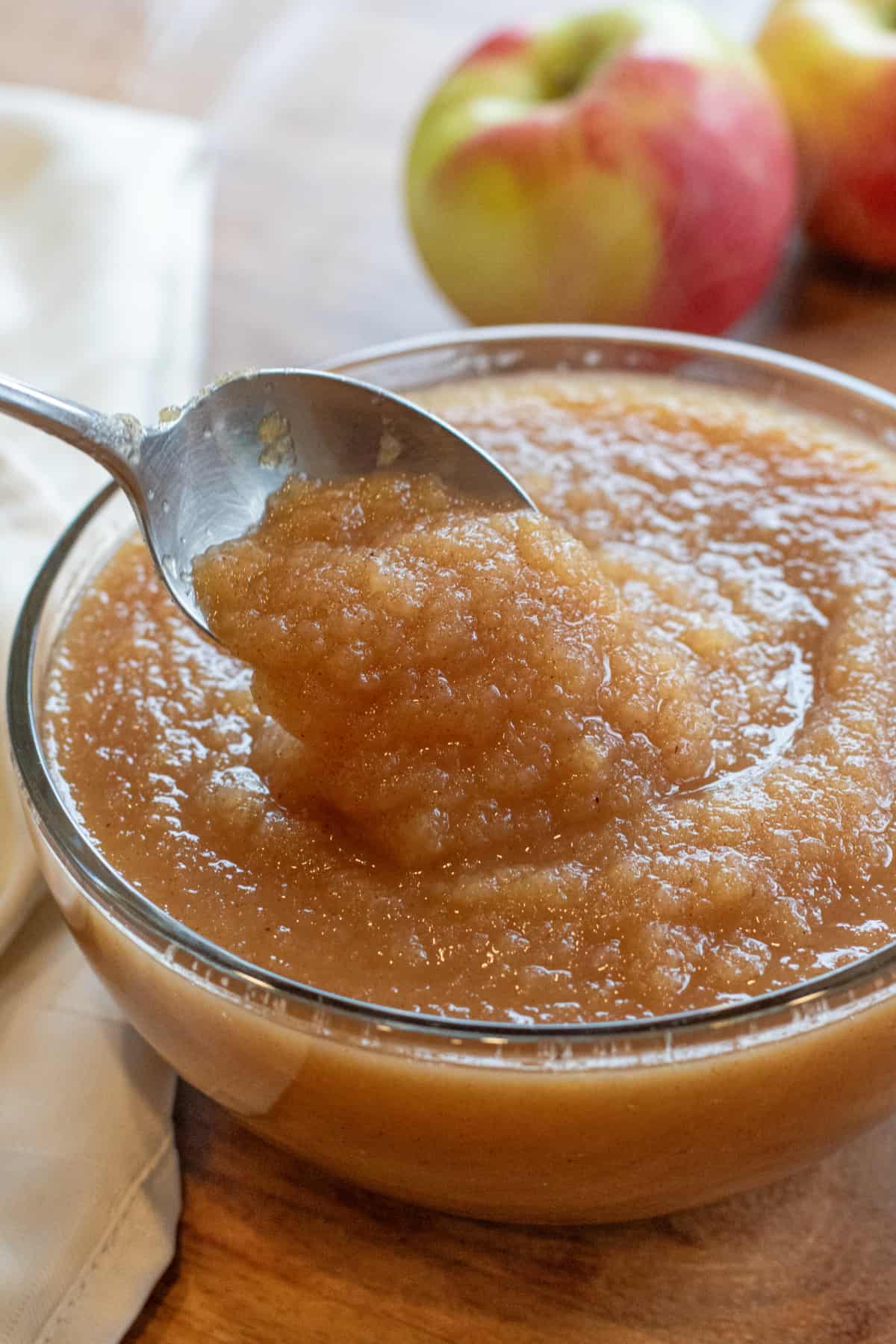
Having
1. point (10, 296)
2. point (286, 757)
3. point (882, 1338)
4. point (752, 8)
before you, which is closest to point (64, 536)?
point (286, 757)

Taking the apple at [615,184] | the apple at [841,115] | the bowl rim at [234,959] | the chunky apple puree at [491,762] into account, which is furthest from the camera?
the apple at [841,115]

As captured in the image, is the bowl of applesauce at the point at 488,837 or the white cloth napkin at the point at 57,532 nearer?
the bowl of applesauce at the point at 488,837

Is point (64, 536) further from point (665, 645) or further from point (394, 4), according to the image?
point (394, 4)

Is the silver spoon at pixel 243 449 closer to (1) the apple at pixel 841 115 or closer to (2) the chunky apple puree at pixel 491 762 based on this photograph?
(2) the chunky apple puree at pixel 491 762

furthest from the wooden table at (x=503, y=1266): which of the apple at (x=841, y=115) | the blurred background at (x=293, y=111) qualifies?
the apple at (x=841, y=115)

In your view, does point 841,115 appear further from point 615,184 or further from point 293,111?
point 293,111
